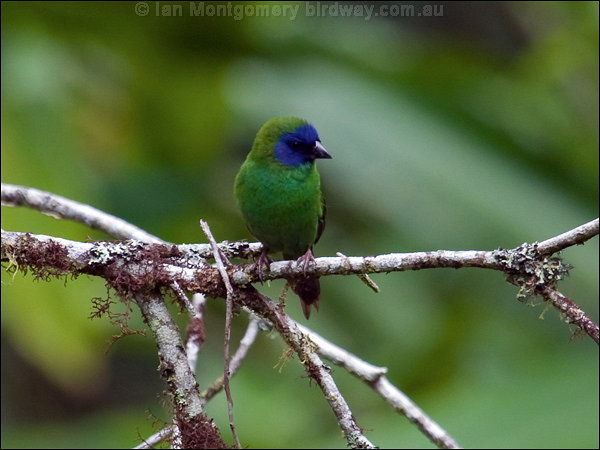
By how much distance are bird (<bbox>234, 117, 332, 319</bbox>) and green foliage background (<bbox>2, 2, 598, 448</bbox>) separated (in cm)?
122

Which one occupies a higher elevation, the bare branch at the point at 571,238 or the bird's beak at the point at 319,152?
the bird's beak at the point at 319,152

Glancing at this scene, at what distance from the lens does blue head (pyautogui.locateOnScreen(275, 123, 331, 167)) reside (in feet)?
15.9

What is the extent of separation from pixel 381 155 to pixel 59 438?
274 centimetres

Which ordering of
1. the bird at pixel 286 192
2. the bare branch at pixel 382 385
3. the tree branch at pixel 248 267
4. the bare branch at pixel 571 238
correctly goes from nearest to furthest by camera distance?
the bare branch at pixel 571 238, the tree branch at pixel 248 267, the bare branch at pixel 382 385, the bird at pixel 286 192

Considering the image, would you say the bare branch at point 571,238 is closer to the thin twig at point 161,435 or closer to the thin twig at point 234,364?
the thin twig at point 161,435

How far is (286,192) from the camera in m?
4.73

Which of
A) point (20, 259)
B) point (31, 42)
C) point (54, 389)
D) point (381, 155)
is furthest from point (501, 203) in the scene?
point (54, 389)

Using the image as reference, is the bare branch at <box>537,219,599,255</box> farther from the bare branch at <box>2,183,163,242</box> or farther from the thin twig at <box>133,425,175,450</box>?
the bare branch at <box>2,183,163,242</box>

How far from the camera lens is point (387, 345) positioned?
7.44 m

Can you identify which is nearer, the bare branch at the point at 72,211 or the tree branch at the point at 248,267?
the tree branch at the point at 248,267

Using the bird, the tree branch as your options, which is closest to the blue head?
the bird

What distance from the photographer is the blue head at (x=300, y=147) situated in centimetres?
484

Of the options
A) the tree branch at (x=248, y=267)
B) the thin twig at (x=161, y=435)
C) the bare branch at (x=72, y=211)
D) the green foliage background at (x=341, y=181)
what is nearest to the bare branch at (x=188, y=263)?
the tree branch at (x=248, y=267)

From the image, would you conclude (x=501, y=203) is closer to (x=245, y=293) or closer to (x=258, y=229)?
(x=258, y=229)
